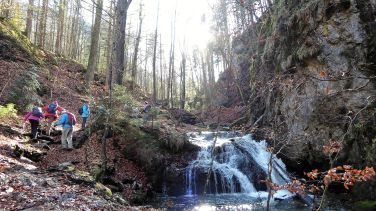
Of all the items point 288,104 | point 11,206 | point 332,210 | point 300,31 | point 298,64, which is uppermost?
point 300,31

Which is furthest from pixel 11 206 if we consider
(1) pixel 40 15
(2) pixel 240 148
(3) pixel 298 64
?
(1) pixel 40 15

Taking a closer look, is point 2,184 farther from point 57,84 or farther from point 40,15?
point 40,15

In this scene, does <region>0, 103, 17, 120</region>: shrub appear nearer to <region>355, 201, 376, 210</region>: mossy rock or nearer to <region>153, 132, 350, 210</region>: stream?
<region>153, 132, 350, 210</region>: stream

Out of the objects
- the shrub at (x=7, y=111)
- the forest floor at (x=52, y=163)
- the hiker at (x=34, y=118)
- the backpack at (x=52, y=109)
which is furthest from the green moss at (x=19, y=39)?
the hiker at (x=34, y=118)

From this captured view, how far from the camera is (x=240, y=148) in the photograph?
15.8 m

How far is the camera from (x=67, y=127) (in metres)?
12.3

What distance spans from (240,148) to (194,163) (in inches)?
99.2

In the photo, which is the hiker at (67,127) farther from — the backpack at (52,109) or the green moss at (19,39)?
the green moss at (19,39)

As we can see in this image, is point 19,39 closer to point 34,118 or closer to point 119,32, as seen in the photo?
point 34,118

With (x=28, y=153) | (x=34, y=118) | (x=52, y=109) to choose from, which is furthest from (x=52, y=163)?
(x=52, y=109)

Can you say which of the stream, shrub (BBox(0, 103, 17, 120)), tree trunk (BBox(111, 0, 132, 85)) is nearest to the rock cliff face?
the stream

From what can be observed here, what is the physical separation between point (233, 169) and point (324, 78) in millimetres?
6194

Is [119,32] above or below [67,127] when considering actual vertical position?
above

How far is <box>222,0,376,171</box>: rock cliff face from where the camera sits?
11609mm
